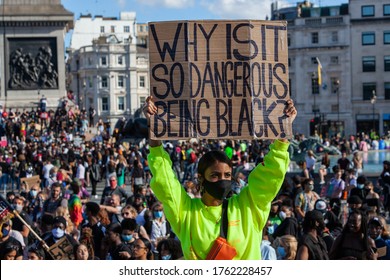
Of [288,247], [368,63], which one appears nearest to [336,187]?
[288,247]

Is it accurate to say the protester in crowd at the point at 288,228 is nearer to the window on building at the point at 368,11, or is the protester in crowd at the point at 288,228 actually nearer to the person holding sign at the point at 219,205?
the person holding sign at the point at 219,205

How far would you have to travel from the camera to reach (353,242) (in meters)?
9.55

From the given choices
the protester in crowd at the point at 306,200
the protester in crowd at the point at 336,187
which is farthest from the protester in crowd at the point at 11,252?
the protester in crowd at the point at 336,187

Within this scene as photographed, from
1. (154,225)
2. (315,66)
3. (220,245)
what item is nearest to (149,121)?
(220,245)

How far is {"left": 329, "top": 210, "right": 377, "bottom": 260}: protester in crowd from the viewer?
9.43 meters

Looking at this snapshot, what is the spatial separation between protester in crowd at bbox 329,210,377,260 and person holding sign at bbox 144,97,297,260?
399cm

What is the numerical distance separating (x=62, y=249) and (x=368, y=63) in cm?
7489

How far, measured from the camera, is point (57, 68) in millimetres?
51438

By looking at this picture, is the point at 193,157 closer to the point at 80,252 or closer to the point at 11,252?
the point at 80,252

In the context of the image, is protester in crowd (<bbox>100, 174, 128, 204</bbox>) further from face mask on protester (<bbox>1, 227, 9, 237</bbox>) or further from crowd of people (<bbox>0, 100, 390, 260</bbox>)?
face mask on protester (<bbox>1, 227, 9, 237</bbox>)

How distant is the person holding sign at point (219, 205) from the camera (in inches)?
217

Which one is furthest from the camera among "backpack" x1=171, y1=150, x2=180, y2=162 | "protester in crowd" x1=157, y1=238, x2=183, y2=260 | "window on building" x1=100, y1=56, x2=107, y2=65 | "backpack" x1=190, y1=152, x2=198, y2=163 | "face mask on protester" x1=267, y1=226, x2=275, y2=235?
"window on building" x1=100, y1=56, x2=107, y2=65

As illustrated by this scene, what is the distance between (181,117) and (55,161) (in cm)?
2833

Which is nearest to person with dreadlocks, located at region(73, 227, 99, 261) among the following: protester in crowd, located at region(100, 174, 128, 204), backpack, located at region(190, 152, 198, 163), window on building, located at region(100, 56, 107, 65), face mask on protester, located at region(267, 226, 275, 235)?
face mask on protester, located at region(267, 226, 275, 235)
